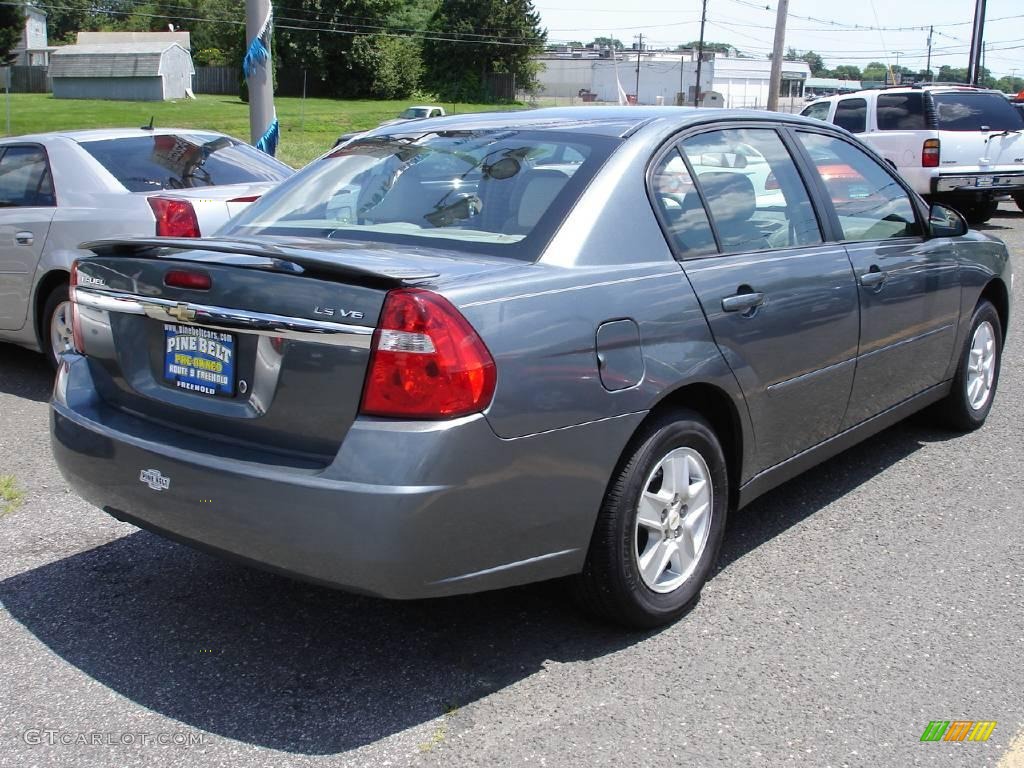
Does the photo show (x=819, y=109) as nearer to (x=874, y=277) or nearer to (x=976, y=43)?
(x=874, y=277)

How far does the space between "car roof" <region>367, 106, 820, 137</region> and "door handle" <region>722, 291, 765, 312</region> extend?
2.16 feet

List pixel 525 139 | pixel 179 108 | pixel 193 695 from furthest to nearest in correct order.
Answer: pixel 179 108 → pixel 525 139 → pixel 193 695

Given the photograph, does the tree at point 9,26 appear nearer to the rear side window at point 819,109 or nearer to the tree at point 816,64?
the rear side window at point 819,109

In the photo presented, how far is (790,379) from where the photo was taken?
3.98 m

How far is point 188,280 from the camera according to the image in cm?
314

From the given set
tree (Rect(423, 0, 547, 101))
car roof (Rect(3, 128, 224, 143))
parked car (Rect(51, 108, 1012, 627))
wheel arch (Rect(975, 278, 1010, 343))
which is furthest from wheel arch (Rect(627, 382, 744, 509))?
tree (Rect(423, 0, 547, 101))

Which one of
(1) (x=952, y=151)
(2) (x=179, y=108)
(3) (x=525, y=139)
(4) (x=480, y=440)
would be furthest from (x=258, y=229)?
(2) (x=179, y=108)

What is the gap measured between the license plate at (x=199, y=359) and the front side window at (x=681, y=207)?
148 cm

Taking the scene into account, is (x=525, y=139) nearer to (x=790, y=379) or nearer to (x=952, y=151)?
(x=790, y=379)

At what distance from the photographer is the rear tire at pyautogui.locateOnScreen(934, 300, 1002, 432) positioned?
18.2 ft

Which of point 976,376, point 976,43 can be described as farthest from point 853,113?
point 976,43

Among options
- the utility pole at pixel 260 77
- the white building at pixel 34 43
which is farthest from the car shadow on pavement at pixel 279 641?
the white building at pixel 34 43

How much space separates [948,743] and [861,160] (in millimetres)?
→ 2865

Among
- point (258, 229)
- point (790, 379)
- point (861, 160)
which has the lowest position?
point (790, 379)
